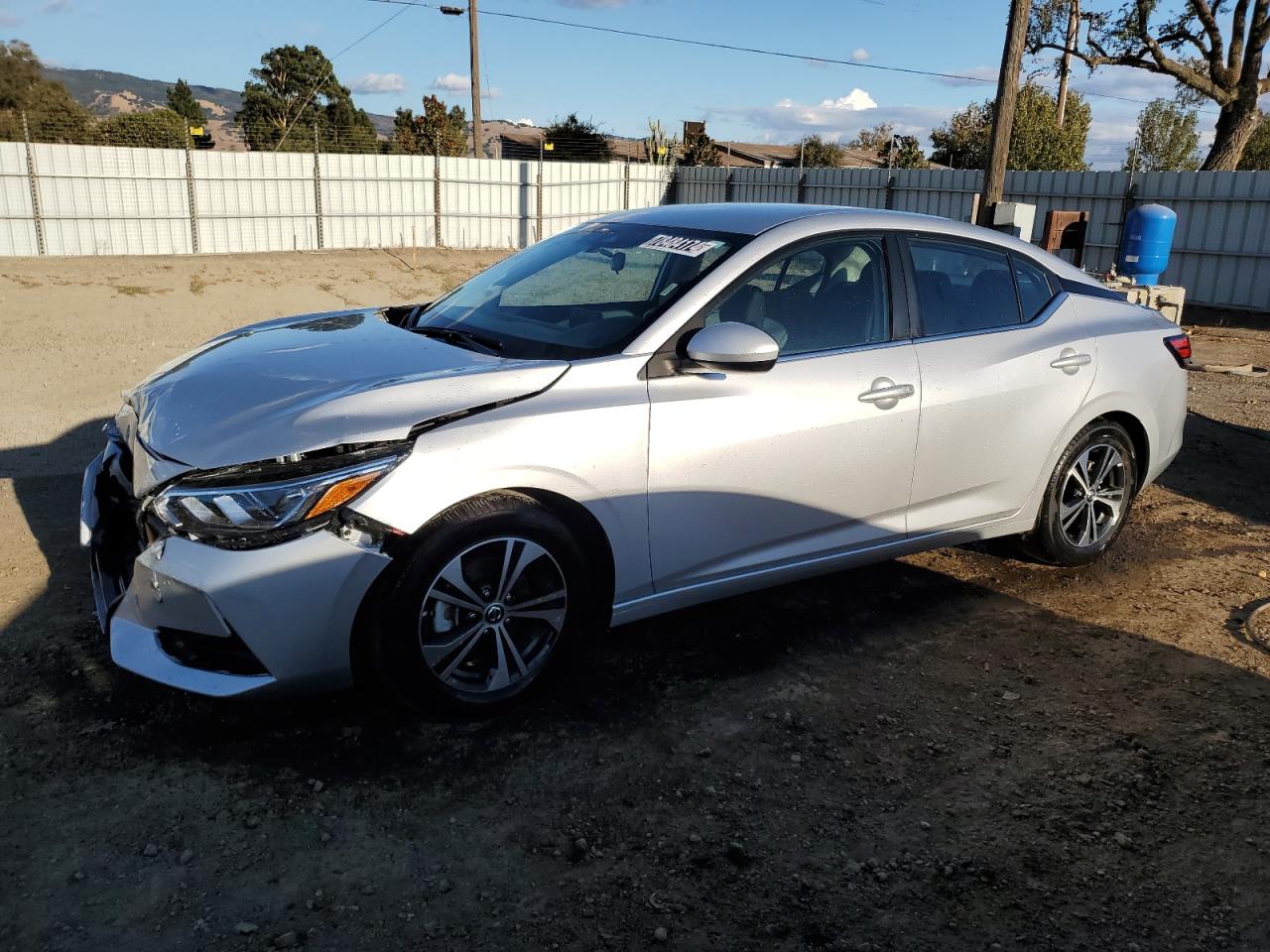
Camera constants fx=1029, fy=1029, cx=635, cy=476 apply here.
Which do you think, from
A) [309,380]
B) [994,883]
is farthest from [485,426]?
[994,883]

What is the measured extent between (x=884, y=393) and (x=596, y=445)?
1289 mm

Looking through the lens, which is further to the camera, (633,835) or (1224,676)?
(1224,676)

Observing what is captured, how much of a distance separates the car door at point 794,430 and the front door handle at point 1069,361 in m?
0.89

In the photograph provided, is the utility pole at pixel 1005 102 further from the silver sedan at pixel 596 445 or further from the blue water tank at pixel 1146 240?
the silver sedan at pixel 596 445

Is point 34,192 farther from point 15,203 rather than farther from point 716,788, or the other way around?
point 716,788

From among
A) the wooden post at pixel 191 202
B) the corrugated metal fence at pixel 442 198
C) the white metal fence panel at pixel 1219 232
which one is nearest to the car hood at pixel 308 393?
the white metal fence panel at pixel 1219 232

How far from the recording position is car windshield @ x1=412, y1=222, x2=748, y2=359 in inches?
149

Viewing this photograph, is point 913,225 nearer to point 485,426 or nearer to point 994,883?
point 485,426

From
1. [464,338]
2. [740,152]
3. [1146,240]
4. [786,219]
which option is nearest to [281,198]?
[1146,240]

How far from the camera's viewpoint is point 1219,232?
680 inches

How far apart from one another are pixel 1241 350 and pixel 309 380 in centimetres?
1430

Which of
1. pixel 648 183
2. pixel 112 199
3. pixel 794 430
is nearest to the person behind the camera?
pixel 794 430

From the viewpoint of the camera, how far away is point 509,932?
251cm

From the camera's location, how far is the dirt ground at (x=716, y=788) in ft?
8.46
